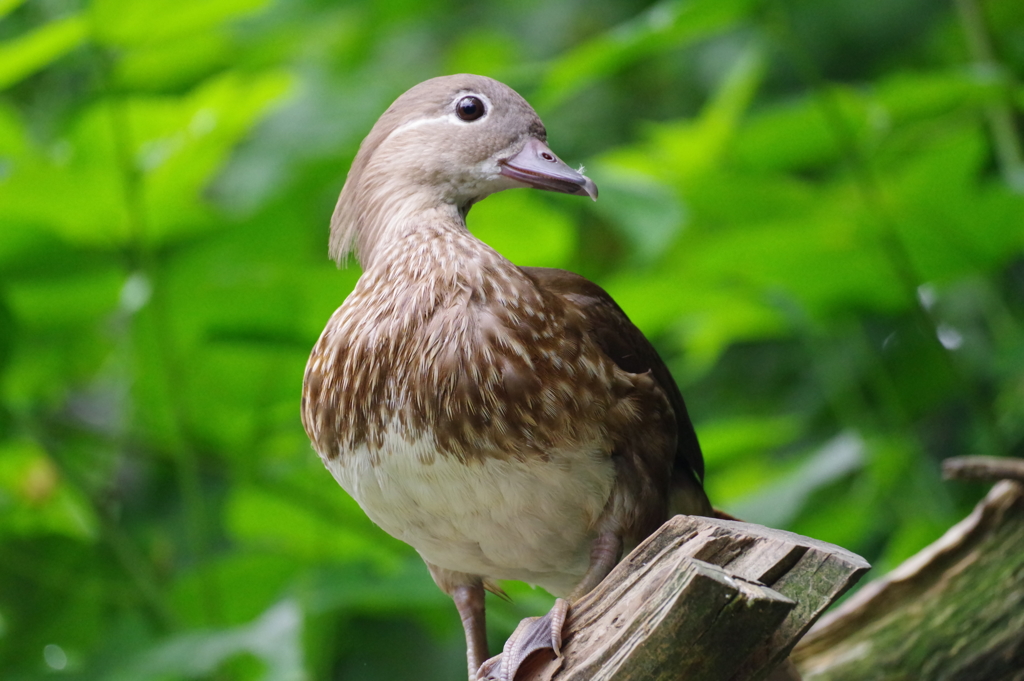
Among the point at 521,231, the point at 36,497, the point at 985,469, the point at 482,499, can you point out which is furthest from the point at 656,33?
the point at 36,497

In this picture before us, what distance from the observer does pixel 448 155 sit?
1745mm

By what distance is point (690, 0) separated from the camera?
2.38m

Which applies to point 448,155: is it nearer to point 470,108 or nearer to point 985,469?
point 470,108

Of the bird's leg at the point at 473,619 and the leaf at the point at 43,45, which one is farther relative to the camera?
the leaf at the point at 43,45

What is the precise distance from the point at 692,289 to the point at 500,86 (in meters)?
1.11

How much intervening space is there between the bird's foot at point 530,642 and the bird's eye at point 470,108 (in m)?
0.78

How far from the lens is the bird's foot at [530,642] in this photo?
1458mm

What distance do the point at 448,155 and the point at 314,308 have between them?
37.7 inches

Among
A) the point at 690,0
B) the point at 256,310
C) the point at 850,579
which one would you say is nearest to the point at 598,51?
the point at 690,0

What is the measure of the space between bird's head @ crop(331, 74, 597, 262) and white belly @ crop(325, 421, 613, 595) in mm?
423

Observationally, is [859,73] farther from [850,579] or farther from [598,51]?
[850,579]

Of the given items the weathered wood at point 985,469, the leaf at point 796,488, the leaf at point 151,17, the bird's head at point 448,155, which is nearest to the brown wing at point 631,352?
the bird's head at point 448,155

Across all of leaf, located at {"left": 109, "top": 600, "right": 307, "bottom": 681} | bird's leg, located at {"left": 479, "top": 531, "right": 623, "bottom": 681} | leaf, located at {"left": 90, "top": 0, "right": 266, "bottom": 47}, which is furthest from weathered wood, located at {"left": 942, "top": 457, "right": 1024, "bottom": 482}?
leaf, located at {"left": 90, "top": 0, "right": 266, "bottom": 47}

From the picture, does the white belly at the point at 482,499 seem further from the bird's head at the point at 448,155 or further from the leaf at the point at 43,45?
the leaf at the point at 43,45
